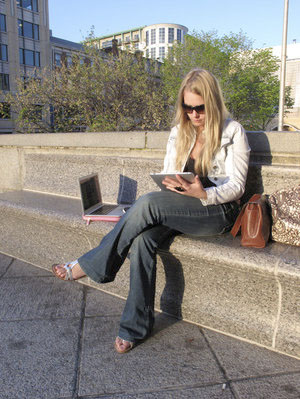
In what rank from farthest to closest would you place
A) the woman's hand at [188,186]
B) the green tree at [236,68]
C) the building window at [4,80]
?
the building window at [4,80]
the green tree at [236,68]
the woman's hand at [188,186]

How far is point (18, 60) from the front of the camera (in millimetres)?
46594

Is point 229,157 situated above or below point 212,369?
above

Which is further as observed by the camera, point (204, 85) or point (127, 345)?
point (204, 85)

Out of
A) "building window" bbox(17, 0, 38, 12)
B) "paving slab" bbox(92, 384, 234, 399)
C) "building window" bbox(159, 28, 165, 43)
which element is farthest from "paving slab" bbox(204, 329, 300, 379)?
"building window" bbox(159, 28, 165, 43)

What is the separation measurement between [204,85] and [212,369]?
2.03m

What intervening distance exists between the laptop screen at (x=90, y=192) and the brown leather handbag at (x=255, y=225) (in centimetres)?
160

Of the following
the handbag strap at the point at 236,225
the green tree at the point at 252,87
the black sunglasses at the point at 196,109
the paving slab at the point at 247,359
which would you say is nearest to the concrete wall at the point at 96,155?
the black sunglasses at the point at 196,109

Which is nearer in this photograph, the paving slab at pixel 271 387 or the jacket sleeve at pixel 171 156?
the paving slab at pixel 271 387

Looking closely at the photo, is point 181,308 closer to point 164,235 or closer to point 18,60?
point 164,235

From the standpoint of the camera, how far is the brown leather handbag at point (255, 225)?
2.40m

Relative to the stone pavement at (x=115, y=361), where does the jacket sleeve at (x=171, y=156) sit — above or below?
above

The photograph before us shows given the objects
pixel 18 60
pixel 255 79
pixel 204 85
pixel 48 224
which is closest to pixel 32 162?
pixel 48 224

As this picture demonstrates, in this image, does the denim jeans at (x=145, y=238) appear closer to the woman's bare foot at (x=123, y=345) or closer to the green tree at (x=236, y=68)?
the woman's bare foot at (x=123, y=345)

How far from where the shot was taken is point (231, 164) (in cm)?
283
